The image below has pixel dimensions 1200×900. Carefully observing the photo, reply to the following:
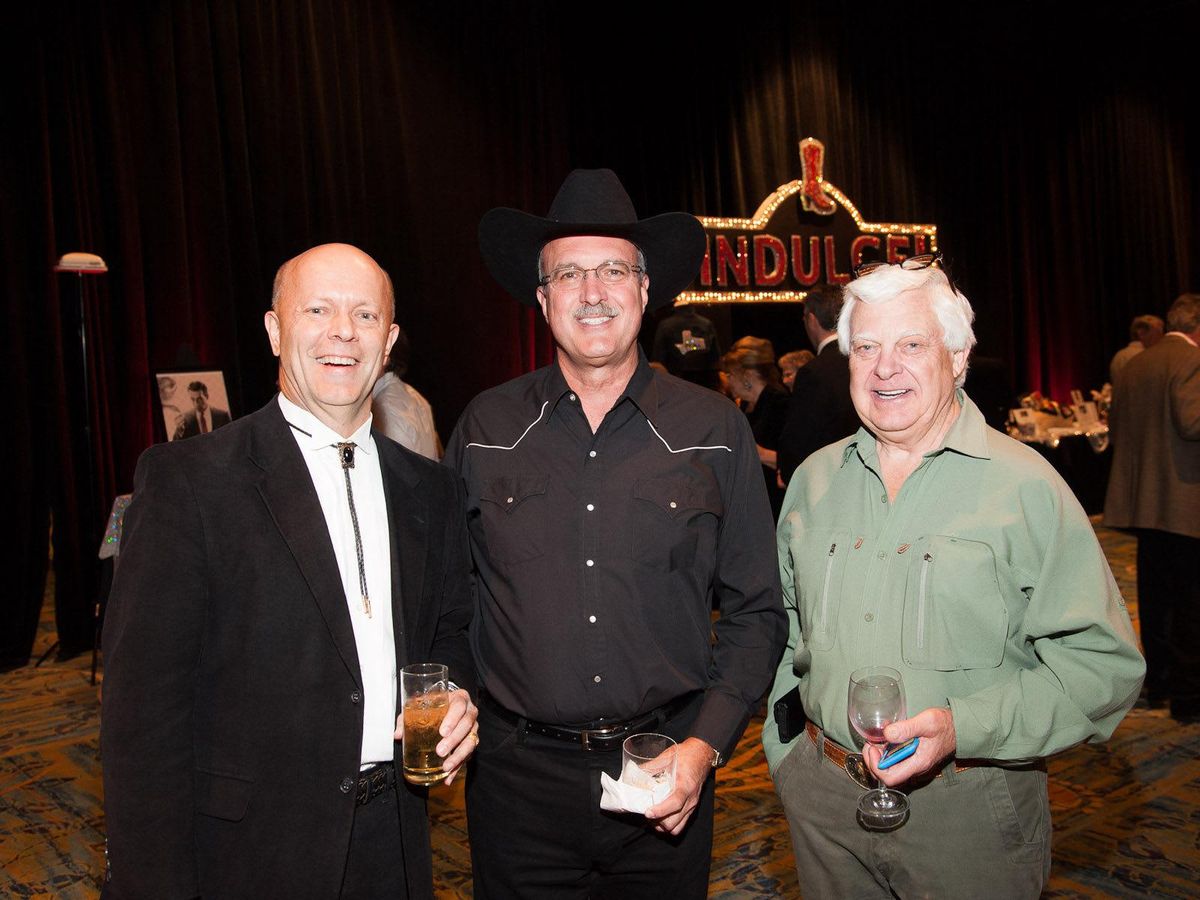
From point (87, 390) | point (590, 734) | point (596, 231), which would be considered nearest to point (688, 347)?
point (87, 390)

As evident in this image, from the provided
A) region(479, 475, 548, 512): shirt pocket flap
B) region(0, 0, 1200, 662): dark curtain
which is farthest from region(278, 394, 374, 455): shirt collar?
region(0, 0, 1200, 662): dark curtain

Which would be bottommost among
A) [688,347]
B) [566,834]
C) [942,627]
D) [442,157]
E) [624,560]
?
[566,834]

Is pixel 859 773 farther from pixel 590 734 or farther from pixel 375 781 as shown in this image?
pixel 375 781

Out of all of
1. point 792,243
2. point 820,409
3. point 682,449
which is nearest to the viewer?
point 682,449

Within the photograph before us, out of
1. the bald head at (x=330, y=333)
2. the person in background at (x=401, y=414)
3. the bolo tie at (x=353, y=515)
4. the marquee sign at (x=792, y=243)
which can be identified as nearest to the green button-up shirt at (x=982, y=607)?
the bolo tie at (x=353, y=515)

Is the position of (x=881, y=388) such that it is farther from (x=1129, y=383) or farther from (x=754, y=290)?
(x=754, y=290)

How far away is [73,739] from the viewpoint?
14.8ft

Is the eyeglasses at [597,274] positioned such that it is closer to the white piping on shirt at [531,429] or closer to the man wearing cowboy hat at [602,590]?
the man wearing cowboy hat at [602,590]

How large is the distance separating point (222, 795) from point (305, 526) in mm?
454

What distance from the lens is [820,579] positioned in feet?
6.14

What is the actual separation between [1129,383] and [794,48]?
22.1 feet

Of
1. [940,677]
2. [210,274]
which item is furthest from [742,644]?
[210,274]

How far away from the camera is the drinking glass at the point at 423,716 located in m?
1.60

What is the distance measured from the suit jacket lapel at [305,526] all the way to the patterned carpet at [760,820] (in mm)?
1790
